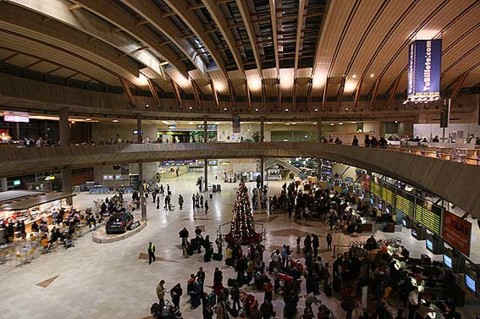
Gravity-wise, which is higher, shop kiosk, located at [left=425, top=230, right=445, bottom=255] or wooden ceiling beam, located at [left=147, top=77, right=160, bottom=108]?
wooden ceiling beam, located at [left=147, top=77, right=160, bottom=108]

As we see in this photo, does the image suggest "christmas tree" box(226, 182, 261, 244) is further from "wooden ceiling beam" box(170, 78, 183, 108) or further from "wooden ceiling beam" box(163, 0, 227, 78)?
"wooden ceiling beam" box(170, 78, 183, 108)

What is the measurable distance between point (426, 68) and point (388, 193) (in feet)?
19.8

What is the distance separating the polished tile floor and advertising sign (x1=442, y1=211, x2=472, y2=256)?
2.89 meters

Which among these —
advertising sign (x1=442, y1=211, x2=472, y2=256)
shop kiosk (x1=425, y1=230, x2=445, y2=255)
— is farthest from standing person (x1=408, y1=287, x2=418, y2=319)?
advertising sign (x1=442, y1=211, x2=472, y2=256)

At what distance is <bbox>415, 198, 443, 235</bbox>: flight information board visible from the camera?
28.4ft

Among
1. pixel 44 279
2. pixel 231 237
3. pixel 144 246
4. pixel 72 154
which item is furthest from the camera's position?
pixel 72 154

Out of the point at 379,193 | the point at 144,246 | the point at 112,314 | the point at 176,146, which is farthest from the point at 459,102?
the point at 112,314

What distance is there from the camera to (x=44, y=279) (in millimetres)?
12117

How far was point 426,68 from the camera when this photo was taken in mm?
13016

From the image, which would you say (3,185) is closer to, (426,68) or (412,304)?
(412,304)

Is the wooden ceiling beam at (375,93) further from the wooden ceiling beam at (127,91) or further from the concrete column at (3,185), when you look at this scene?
the concrete column at (3,185)

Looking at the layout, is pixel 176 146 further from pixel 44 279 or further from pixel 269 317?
pixel 269 317

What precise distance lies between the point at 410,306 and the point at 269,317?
425 cm

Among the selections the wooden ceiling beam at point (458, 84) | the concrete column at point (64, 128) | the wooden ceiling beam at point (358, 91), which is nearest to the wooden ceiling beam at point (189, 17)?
the concrete column at point (64, 128)
